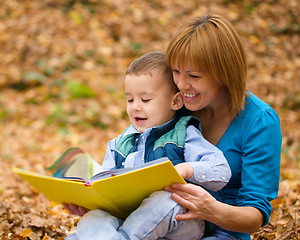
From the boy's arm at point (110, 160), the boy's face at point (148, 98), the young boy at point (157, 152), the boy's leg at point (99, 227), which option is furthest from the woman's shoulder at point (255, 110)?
the boy's leg at point (99, 227)

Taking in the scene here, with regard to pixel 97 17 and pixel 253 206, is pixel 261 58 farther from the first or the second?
pixel 253 206

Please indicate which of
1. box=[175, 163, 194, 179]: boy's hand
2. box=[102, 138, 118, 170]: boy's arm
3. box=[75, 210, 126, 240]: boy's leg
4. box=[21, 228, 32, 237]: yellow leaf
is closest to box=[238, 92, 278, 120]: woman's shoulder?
box=[175, 163, 194, 179]: boy's hand

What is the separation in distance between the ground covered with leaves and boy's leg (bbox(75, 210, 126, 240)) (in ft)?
8.25

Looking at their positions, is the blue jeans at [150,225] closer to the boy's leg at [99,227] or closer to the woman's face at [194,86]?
the boy's leg at [99,227]

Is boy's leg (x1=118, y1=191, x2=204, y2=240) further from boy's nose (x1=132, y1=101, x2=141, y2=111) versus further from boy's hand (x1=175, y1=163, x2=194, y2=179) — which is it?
boy's nose (x1=132, y1=101, x2=141, y2=111)

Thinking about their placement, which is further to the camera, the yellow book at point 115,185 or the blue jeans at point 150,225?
the blue jeans at point 150,225

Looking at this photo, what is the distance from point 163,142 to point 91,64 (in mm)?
5685

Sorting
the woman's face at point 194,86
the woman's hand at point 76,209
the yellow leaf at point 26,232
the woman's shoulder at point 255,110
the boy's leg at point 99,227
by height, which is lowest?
the yellow leaf at point 26,232

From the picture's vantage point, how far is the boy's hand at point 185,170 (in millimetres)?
1962

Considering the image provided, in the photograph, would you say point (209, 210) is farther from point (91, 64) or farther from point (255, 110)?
point (91, 64)

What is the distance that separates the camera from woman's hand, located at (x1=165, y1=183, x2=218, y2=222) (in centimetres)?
196

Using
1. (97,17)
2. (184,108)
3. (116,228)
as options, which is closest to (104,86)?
(97,17)

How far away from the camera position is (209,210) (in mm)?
1985

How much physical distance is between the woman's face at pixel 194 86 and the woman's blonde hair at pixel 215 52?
3 cm
